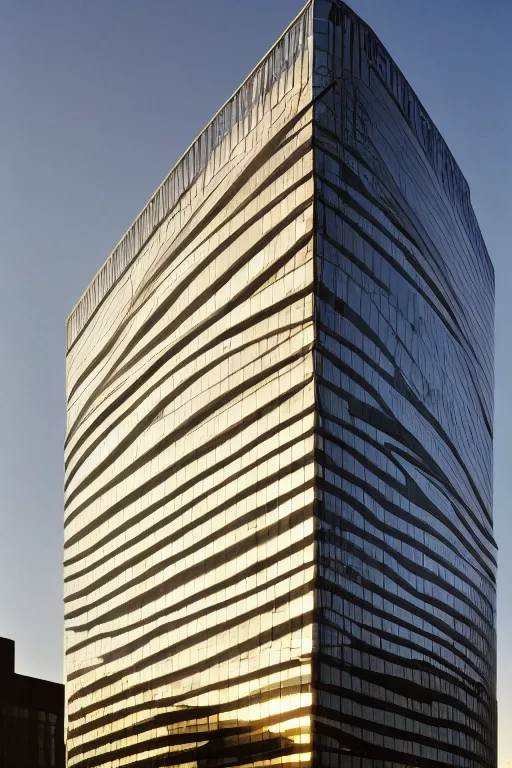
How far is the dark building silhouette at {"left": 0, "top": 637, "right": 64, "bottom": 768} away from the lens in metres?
75.8

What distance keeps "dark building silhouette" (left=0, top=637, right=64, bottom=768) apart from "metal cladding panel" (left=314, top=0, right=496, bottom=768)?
110ft

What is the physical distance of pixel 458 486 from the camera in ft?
198

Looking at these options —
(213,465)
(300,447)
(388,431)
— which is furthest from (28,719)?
(300,447)

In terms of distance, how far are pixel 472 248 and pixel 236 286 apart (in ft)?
81.7

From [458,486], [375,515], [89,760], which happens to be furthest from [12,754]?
[375,515]

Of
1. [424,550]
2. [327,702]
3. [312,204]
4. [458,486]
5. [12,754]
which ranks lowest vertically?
[12,754]

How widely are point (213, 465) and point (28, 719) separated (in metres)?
39.0

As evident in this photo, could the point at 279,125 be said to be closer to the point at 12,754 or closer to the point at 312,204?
the point at 312,204

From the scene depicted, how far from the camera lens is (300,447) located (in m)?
41.1

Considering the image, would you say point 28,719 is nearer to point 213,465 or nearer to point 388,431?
point 213,465

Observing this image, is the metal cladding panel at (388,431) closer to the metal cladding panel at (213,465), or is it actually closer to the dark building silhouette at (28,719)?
A: the metal cladding panel at (213,465)

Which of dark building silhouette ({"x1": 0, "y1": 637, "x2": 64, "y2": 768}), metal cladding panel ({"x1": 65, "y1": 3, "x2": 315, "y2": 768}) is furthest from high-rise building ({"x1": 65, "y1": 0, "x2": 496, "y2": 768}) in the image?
dark building silhouette ({"x1": 0, "y1": 637, "x2": 64, "y2": 768})

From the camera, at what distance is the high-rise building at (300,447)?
41156mm

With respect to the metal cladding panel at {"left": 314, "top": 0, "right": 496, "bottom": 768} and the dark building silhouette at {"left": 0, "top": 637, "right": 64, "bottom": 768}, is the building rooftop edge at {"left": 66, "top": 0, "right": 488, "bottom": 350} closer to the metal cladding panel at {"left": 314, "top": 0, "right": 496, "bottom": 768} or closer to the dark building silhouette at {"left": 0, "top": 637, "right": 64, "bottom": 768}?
the metal cladding panel at {"left": 314, "top": 0, "right": 496, "bottom": 768}
